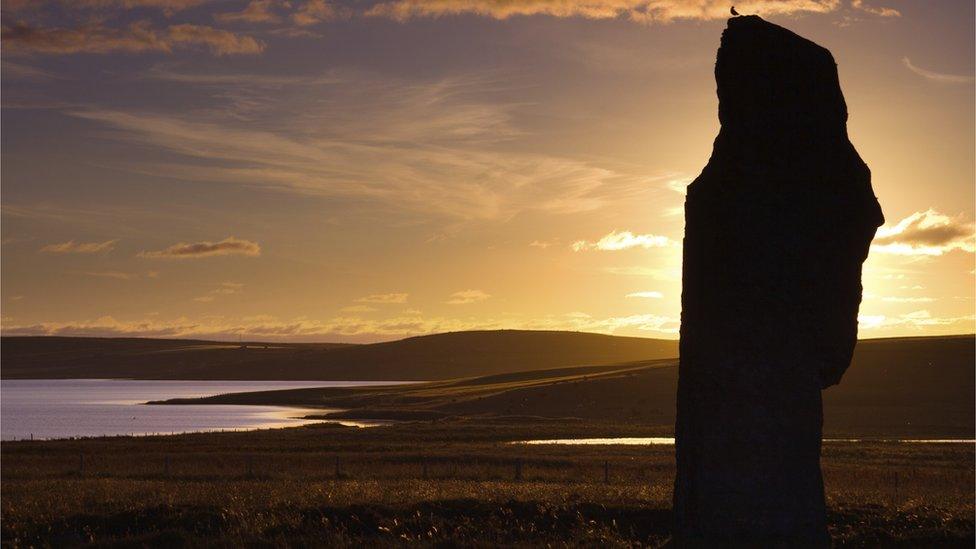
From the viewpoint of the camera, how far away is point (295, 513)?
1895 cm

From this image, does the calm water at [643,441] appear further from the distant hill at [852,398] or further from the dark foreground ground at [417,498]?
the dark foreground ground at [417,498]

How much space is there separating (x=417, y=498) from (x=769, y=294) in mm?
11064

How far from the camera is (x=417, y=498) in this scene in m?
21.3

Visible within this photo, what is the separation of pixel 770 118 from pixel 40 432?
8504 cm

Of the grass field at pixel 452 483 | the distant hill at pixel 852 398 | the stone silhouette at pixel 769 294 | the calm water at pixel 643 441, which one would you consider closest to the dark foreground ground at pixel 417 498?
the grass field at pixel 452 483

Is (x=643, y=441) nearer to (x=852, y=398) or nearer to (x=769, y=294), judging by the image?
(x=852, y=398)

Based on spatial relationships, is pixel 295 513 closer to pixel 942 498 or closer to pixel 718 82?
pixel 718 82

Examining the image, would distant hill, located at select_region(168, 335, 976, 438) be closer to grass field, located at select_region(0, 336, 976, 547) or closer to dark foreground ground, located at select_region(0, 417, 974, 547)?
grass field, located at select_region(0, 336, 976, 547)

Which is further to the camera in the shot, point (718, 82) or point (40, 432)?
point (40, 432)

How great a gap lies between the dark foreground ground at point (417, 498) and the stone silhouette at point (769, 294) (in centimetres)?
423

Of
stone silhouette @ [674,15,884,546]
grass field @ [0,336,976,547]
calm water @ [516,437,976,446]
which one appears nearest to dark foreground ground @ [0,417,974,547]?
grass field @ [0,336,976,547]

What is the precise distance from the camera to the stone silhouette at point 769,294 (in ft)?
40.2

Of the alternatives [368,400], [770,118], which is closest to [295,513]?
[770,118]

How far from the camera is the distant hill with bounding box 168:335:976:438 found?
7619 cm
